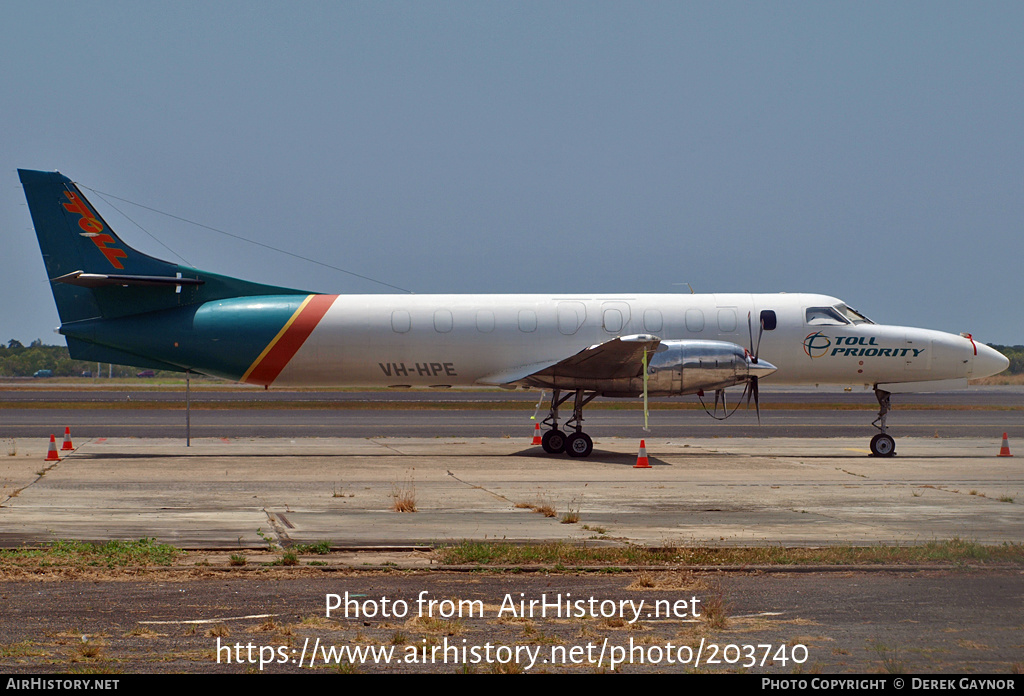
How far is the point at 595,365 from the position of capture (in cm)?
2238

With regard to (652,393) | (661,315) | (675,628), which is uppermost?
(661,315)

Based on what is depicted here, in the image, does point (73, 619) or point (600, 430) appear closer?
point (73, 619)

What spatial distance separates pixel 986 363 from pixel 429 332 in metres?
14.6

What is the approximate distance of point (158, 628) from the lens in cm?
709

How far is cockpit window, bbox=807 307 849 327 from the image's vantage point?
Result: 23.7 metres

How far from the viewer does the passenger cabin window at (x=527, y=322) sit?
77.6 feet

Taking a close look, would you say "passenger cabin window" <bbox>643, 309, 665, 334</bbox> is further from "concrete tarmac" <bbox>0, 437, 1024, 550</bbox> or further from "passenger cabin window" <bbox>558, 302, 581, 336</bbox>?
"concrete tarmac" <bbox>0, 437, 1024, 550</bbox>

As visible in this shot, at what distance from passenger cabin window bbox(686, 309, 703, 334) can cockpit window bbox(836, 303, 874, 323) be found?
379 centimetres

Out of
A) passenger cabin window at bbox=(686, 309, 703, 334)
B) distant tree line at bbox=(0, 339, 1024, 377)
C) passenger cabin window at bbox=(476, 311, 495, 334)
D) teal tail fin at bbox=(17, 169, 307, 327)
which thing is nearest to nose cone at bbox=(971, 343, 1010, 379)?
passenger cabin window at bbox=(686, 309, 703, 334)

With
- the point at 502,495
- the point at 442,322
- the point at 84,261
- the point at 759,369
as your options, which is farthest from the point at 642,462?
the point at 84,261

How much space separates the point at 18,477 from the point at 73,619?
460 inches
